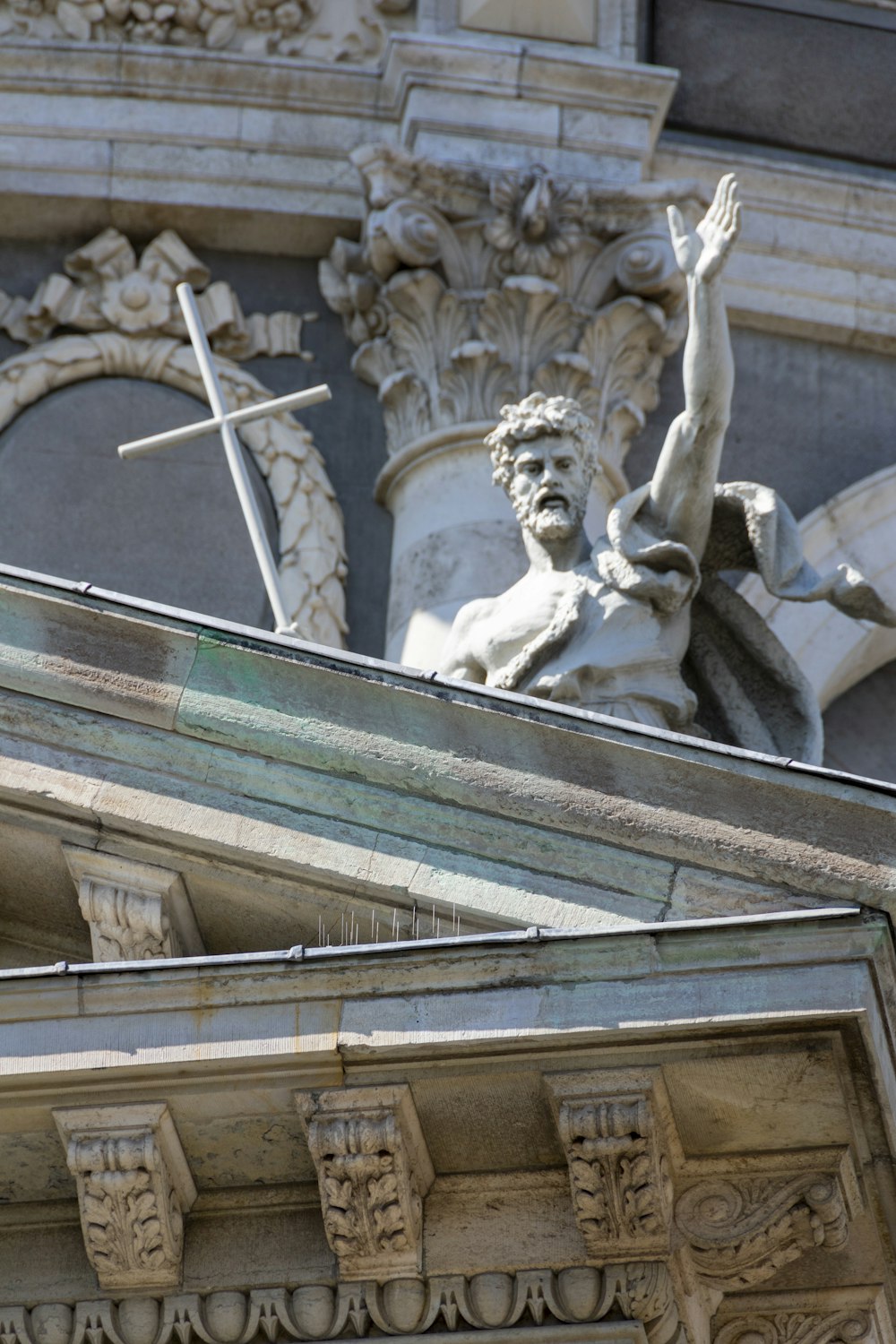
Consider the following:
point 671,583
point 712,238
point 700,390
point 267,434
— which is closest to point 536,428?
point 700,390

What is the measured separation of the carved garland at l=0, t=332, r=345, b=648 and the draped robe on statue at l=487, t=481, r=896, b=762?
10.4 ft

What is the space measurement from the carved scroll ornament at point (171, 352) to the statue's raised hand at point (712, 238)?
3775mm

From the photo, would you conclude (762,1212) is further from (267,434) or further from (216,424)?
(267,434)

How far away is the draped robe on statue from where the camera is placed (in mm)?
8570

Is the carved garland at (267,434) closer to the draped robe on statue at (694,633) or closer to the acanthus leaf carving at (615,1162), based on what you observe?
the draped robe on statue at (694,633)

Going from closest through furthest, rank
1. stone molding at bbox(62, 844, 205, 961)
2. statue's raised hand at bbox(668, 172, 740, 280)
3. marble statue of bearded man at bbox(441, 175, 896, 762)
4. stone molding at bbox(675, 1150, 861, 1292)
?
stone molding at bbox(675, 1150, 861, 1292), stone molding at bbox(62, 844, 205, 961), statue's raised hand at bbox(668, 172, 740, 280), marble statue of bearded man at bbox(441, 175, 896, 762)

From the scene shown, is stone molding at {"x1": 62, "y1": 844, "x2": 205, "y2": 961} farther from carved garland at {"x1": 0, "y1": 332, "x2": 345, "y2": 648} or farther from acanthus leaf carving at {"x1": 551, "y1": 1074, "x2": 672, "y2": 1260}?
carved garland at {"x1": 0, "y1": 332, "x2": 345, "y2": 648}

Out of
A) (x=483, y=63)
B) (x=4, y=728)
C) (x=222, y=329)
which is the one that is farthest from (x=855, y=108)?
(x=4, y=728)

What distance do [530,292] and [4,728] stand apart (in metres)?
5.10

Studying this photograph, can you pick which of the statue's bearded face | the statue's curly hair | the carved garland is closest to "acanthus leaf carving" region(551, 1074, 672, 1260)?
the statue's bearded face

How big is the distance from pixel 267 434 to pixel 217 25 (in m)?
2.14

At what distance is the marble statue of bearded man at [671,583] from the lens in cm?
856

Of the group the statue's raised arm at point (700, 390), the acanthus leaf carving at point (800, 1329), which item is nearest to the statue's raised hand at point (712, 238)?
the statue's raised arm at point (700, 390)

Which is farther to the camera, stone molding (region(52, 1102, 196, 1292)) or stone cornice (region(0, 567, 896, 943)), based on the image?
stone cornice (region(0, 567, 896, 943))
